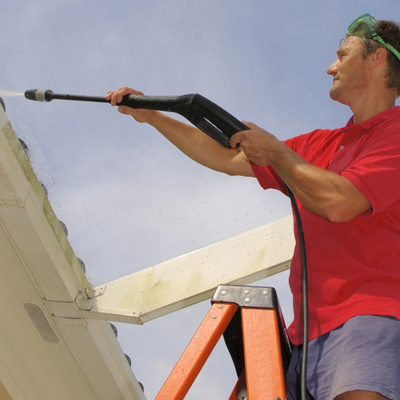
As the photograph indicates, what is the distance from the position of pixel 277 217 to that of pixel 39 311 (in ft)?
4.43

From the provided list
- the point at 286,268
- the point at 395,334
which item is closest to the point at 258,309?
the point at 395,334

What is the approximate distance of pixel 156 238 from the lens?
6.64 feet

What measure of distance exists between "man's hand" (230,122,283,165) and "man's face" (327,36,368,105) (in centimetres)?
40

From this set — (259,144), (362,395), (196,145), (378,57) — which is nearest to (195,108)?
(259,144)

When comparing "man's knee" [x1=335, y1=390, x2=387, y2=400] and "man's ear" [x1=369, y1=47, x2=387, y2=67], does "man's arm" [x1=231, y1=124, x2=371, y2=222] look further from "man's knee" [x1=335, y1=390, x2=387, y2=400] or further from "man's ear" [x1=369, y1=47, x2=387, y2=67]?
"man's ear" [x1=369, y1=47, x2=387, y2=67]

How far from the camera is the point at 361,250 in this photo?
1004 mm

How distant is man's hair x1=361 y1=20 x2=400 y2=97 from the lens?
1.32 metres

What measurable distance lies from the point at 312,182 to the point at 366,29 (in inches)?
29.3

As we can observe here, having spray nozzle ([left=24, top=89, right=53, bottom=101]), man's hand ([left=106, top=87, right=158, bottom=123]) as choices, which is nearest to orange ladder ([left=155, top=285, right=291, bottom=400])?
man's hand ([left=106, top=87, right=158, bottom=123])

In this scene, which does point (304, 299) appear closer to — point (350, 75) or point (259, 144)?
point (259, 144)

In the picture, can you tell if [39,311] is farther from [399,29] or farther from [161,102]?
[399,29]

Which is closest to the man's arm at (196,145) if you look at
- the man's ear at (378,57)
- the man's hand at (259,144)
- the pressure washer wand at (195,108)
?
the pressure washer wand at (195,108)

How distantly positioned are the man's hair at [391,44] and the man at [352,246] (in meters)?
0.04

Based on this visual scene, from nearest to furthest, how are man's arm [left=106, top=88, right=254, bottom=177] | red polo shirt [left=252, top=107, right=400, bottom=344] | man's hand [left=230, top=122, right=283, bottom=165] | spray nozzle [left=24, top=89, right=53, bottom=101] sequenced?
red polo shirt [left=252, top=107, right=400, bottom=344] < man's hand [left=230, top=122, right=283, bottom=165] < spray nozzle [left=24, top=89, right=53, bottom=101] < man's arm [left=106, top=88, right=254, bottom=177]
